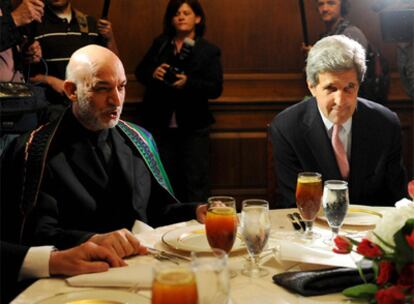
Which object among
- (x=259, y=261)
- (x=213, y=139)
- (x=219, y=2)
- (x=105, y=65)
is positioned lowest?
(x=213, y=139)

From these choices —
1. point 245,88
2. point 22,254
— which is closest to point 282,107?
point 245,88

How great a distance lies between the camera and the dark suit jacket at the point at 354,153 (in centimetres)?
236

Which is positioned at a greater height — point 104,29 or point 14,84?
point 104,29

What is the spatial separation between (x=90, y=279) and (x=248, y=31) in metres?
3.71

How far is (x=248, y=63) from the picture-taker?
4824 mm

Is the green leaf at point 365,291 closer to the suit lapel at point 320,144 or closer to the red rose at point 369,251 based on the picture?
the red rose at point 369,251

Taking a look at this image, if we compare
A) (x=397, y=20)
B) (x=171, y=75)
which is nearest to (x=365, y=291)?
(x=397, y=20)

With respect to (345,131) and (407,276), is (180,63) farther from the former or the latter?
(407,276)

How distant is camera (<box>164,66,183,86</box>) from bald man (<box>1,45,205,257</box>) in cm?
161

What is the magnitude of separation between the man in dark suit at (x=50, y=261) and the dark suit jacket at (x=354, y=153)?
1.02 meters

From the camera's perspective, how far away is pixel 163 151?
4117 mm

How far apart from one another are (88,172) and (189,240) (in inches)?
26.8

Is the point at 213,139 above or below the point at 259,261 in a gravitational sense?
below

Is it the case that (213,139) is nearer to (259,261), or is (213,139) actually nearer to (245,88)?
(245,88)
